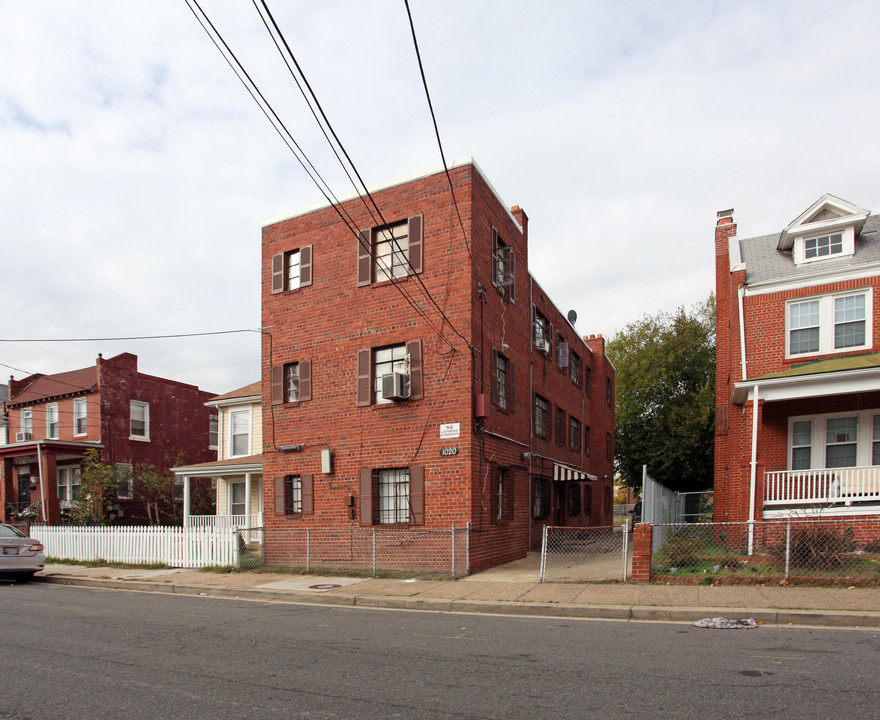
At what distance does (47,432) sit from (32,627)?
24085 millimetres

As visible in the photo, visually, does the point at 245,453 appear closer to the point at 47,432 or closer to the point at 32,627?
the point at 47,432

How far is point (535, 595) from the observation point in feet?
37.8

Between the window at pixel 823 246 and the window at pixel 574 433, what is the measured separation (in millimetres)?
10324

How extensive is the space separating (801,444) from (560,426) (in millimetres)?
8768

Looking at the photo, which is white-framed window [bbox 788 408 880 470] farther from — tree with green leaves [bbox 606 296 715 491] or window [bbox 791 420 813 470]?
tree with green leaves [bbox 606 296 715 491]

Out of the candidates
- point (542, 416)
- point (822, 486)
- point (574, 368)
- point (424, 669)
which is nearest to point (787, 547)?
point (822, 486)

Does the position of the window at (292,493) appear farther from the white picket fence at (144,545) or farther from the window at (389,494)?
the window at (389,494)

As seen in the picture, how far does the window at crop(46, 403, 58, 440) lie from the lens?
2991 centimetres

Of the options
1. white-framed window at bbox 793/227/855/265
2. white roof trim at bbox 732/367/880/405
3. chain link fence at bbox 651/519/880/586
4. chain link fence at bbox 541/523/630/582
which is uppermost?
white-framed window at bbox 793/227/855/265

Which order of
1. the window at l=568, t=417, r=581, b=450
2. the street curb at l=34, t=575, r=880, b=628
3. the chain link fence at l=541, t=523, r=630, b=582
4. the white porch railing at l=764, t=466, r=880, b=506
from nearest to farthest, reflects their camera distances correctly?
1. the street curb at l=34, t=575, r=880, b=628
2. the chain link fence at l=541, t=523, r=630, b=582
3. the white porch railing at l=764, t=466, r=880, b=506
4. the window at l=568, t=417, r=581, b=450

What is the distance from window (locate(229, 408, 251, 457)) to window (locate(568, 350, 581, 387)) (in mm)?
12089

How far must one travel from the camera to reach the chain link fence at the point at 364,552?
14.8 m

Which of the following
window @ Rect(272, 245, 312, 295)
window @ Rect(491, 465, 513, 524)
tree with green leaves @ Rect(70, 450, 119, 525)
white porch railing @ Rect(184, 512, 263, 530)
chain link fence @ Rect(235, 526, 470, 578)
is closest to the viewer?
chain link fence @ Rect(235, 526, 470, 578)

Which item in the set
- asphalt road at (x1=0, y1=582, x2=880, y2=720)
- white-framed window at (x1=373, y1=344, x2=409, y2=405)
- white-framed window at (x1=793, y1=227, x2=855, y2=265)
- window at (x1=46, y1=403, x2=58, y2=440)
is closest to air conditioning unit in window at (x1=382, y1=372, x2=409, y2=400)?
white-framed window at (x1=373, y1=344, x2=409, y2=405)
